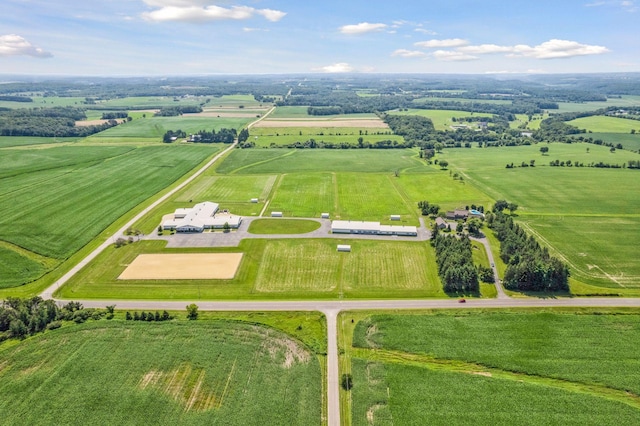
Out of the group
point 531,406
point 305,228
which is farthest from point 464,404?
point 305,228

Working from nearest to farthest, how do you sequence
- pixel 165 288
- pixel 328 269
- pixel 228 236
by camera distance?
pixel 165 288, pixel 328 269, pixel 228 236

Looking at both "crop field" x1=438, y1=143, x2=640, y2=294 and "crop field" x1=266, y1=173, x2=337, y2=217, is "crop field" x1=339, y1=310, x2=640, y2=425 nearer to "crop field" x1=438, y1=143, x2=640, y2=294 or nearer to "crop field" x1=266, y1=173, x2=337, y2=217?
"crop field" x1=438, y1=143, x2=640, y2=294

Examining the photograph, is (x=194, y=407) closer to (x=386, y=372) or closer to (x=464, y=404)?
(x=386, y=372)

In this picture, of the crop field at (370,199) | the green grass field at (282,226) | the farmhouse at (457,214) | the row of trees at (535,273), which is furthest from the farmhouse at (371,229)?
the row of trees at (535,273)

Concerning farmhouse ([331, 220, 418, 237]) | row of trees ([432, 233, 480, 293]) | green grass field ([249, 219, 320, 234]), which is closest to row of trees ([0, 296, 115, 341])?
green grass field ([249, 219, 320, 234])

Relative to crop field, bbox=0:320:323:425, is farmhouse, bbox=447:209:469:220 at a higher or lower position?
higher

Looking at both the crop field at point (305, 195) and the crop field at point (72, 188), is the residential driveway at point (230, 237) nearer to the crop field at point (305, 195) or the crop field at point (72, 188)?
the crop field at point (305, 195)
